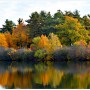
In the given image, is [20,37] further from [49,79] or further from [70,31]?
[49,79]

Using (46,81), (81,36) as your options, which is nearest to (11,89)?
(46,81)

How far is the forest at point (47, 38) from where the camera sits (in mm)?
36031

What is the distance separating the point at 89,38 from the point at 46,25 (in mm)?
5930

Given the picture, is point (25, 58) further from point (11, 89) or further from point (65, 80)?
point (11, 89)

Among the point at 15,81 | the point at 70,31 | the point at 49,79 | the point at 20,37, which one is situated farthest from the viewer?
the point at 20,37

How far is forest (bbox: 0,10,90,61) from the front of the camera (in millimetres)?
36031

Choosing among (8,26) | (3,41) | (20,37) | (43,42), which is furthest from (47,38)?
(8,26)

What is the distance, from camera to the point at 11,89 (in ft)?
58.2

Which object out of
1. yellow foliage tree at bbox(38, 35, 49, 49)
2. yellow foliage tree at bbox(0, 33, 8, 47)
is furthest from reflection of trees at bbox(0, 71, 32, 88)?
yellow foliage tree at bbox(0, 33, 8, 47)

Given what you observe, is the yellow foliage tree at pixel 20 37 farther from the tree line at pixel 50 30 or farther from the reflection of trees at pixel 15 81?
the reflection of trees at pixel 15 81

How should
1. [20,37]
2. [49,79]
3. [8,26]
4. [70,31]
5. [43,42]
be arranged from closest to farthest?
[49,79], [43,42], [70,31], [20,37], [8,26]

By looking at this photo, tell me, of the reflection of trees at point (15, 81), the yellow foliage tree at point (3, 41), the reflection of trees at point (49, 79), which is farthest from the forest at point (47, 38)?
the reflection of trees at point (15, 81)

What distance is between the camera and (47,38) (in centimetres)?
3844

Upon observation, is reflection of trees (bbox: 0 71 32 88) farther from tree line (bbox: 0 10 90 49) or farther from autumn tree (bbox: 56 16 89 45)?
autumn tree (bbox: 56 16 89 45)
